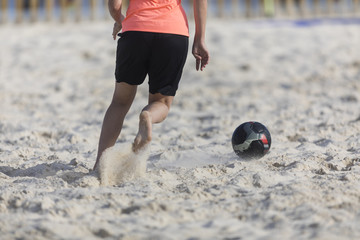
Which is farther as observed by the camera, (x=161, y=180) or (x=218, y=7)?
(x=218, y=7)

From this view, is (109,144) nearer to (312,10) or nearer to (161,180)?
(161,180)

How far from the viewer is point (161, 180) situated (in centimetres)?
285

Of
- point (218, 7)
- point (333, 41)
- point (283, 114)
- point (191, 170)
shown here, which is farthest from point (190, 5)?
point (191, 170)

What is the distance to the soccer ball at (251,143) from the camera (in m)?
3.31

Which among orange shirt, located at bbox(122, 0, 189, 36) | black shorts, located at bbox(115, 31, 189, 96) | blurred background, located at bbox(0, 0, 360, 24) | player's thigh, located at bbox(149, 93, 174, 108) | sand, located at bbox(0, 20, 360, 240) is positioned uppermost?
blurred background, located at bbox(0, 0, 360, 24)

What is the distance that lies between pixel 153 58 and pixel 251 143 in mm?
861

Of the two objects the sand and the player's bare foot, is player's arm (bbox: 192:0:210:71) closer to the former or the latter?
the player's bare foot

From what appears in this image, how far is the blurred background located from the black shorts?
901 cm

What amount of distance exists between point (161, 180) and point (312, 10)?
11.5 m

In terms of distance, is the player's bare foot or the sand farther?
the player's bare foot

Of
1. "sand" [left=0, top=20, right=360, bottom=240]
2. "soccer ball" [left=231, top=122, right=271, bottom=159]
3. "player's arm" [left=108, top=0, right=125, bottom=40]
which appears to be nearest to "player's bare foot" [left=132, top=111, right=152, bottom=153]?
"sand" [left=0, top=20, right=360, bottom=240]

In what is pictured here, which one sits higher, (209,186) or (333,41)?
(333,41)

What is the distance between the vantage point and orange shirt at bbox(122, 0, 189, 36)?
276cm

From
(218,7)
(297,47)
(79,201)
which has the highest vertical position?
(218,7)
